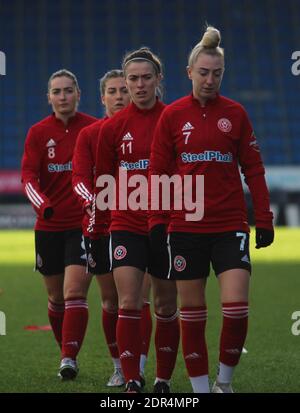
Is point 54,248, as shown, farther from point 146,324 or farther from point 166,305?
point 166,305

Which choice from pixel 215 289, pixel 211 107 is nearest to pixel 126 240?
pixel 211 107

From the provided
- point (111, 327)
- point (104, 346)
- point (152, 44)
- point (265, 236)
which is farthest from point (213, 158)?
point (152, 44)

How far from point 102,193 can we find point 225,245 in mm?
1130

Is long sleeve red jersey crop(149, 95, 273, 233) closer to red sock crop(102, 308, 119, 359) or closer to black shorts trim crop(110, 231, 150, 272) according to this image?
black shorts trim crop(110, 231, 150, 272)

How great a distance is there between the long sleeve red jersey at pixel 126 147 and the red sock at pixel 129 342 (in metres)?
0.51

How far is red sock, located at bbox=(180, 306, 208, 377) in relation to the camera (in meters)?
5.52

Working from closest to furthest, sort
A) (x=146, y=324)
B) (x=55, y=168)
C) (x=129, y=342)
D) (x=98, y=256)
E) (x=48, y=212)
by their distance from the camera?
(x=129, y=342)
(x=98, y=256)
(x=48, y=212)
(x=146, y=324)
(x=55, y=168)

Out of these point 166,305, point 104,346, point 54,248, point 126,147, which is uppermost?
point 126,147

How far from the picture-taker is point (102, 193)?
6.34 metres

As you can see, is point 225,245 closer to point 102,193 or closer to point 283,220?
point 102,193

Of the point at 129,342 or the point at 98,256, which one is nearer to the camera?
the point at 129,342

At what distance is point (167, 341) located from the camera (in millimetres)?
6203

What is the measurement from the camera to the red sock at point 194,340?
5523 millimetres

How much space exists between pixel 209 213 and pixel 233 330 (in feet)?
2.17
